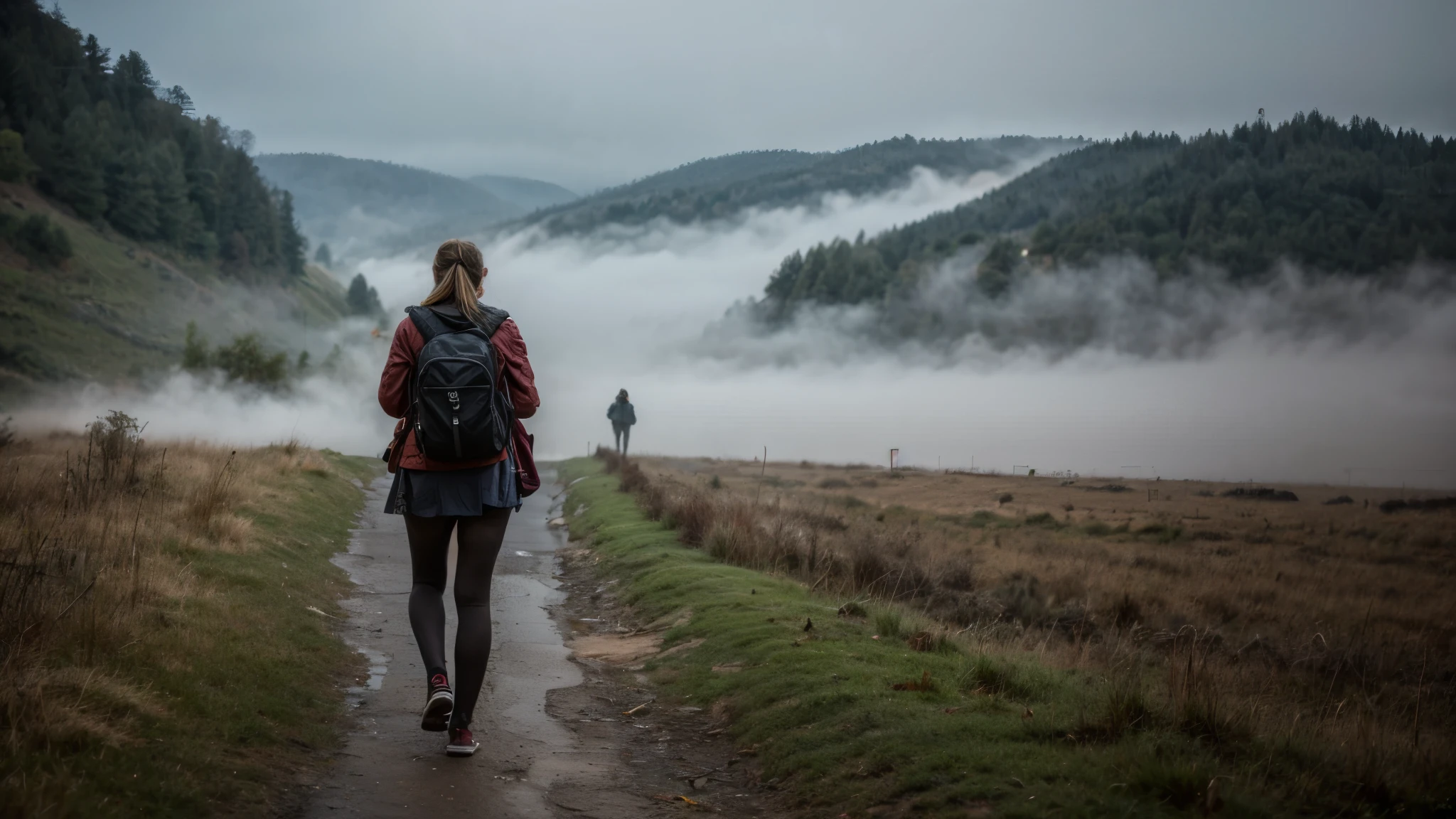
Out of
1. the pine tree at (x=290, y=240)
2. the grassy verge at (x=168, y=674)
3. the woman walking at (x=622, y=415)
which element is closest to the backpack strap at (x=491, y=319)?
the grassy verge at (x=168, y=674)

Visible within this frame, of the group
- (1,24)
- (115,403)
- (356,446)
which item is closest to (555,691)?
(115,403)

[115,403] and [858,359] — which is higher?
[858,359]

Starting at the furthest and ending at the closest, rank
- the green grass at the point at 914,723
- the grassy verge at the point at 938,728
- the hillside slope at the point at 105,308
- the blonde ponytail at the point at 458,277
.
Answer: the hillside slope at the point at 105,308 → the blonde ponytail at the point at 458,277 → the green grass at the point at 914,723 → the grassy verge at the point at 938,728

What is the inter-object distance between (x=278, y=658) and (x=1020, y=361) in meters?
158

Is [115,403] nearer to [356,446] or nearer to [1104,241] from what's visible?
[356,446]

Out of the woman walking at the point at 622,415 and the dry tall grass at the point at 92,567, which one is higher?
the woman walking at the point at 622,415

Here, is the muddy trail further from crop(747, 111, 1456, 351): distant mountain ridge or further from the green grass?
crop(747, 111, 1456, 351): distant mountain ridge

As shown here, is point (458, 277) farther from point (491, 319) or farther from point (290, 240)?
point (290, 240)

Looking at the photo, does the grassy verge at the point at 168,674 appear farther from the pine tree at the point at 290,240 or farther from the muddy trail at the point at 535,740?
the pine tree at the point at 290,240

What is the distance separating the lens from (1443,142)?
308 ft

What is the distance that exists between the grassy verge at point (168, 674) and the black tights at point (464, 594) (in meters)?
0.83

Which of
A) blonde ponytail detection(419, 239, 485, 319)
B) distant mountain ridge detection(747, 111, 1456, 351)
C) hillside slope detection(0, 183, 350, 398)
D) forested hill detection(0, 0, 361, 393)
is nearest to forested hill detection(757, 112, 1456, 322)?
distant mountain ridge detection(747, 111, 1456, 351)

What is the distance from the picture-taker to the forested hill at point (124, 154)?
100000 millimetres

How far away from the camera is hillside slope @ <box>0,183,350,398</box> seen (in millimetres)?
66188
